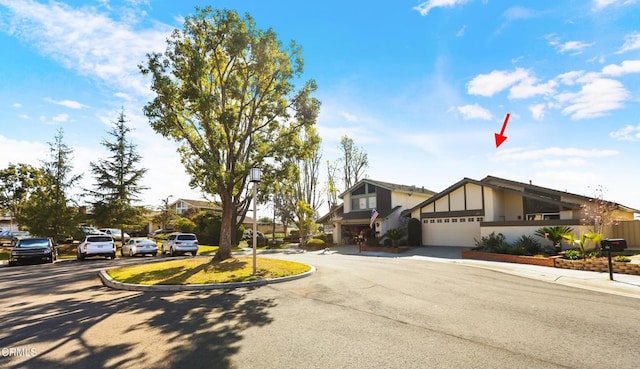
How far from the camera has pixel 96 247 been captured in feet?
74.5

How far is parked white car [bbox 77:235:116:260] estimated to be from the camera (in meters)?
22.4

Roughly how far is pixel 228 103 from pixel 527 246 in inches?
707

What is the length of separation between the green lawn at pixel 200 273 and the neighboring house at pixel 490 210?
51.4 feet

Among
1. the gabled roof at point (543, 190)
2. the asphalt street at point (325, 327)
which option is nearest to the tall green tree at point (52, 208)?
the asphalt street at point (325, 327)

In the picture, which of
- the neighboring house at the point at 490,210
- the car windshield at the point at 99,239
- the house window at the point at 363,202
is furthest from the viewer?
the house window at the point at 363,202

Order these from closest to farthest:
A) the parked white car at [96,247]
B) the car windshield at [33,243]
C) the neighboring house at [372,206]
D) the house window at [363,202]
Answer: the car windshield at [33,243] → the parked white car at [96,247] → the neighboring house at [372,206] → the house window at [363,202]

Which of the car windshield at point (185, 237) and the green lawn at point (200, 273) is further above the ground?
the car windshield at point (185, 237)

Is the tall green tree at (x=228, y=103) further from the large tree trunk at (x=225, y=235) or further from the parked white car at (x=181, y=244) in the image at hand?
the parked white car at (x=181, y=244)

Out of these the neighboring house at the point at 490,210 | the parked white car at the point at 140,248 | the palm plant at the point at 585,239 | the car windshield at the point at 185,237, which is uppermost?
the neighboring house at the point at 490,210

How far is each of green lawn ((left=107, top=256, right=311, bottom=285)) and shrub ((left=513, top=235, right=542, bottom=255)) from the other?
11815 mm

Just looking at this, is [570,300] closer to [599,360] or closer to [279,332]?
[599,360]

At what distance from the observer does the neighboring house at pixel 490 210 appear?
21.6 m

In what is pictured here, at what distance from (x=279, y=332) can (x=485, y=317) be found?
4.25 m

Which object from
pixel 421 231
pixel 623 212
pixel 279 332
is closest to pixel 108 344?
pixel 279 332
